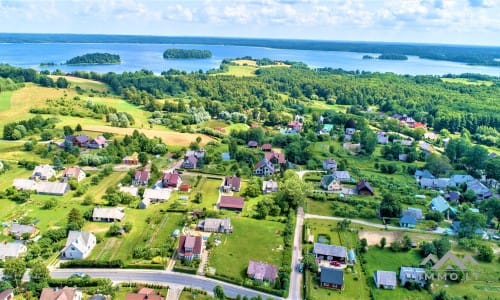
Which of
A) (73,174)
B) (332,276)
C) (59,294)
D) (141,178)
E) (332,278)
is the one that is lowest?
(332,278)

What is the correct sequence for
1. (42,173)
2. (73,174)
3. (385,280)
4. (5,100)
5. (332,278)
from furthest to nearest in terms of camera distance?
(5,100)
(73,174)
(42,173)
(385,280)
(332,278)

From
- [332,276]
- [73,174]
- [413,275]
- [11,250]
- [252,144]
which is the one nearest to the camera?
[332,276]

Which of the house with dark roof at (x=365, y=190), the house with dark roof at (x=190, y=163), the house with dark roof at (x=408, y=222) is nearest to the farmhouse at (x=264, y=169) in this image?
the house with dark roof at (x=190, y=163)

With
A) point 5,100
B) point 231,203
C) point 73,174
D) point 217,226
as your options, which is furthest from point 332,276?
point 5,100

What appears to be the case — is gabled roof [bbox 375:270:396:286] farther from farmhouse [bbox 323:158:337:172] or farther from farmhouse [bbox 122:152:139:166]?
farmhouse [bbox 122:152:139:166]

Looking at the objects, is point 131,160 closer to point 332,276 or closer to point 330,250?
point 330,250

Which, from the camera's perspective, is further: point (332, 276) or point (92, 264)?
point (92, 264)

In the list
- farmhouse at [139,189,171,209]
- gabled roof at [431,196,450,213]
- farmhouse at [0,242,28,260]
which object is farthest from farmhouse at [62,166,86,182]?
gabled roof at [431,196,450,213]

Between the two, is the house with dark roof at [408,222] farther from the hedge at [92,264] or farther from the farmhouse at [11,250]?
the farmhouse at [11,250]
